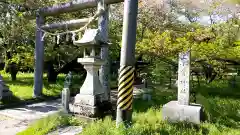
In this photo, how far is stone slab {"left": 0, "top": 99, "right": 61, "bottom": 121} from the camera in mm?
9748

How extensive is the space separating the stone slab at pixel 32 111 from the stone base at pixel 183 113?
197 inches

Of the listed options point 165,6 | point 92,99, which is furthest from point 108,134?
point 165,6

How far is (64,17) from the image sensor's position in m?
15.2

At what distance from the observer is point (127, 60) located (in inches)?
254

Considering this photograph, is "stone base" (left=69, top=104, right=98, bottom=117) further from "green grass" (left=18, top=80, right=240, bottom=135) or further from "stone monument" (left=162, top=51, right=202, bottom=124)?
"stone monument" (left=162, top=51, right=202, bottom=124)

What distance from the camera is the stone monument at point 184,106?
25.2 ft

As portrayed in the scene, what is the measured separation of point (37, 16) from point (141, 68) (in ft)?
34.9

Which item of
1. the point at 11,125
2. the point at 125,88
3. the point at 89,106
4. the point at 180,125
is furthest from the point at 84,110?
the point at 180,125

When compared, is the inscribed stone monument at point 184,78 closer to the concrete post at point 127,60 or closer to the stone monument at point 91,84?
the concrete post at point 127,60

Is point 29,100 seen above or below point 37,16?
below

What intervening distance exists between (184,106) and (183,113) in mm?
275

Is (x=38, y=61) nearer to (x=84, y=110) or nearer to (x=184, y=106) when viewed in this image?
(x=84, y=110)

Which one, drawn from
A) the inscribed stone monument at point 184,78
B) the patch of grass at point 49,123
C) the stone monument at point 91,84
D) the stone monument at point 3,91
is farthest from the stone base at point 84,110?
the stone monument at point 3,91

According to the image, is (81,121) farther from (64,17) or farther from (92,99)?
(64,17)
